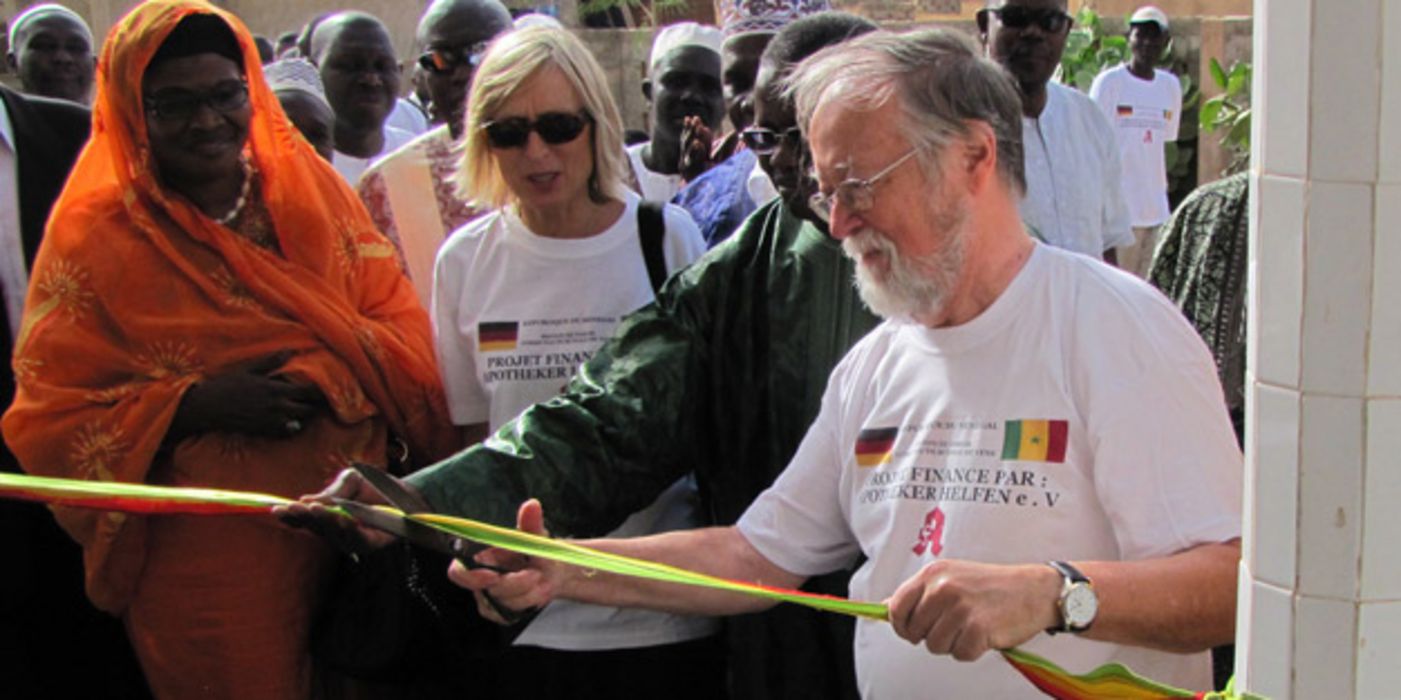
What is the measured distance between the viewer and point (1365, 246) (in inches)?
74.2

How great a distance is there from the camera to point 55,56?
7.29m

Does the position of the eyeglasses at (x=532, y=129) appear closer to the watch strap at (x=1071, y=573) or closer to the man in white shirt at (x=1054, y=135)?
the man in white shirt at (x=1054, y=135)

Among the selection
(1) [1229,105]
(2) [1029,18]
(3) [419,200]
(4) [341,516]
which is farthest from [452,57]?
(1) [1229,105]

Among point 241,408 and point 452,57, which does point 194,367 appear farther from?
point 452,57

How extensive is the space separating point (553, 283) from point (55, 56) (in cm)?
420

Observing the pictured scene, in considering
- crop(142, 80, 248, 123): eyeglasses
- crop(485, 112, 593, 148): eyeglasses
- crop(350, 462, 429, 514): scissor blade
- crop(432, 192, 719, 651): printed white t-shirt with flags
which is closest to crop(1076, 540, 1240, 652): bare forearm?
crop(350, 462, 429, 514): scissor blade

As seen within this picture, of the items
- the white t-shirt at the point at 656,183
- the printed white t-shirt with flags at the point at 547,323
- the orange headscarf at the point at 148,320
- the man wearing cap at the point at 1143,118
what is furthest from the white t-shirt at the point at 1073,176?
the man wearing cap at the point at 1143,118

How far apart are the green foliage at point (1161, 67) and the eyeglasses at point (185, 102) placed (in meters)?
9.80

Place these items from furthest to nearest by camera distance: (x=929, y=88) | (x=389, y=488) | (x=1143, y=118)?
(x=1143, y=118)
(x=389, y=488)
(x=929, y=88)

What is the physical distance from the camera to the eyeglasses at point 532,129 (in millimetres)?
3996

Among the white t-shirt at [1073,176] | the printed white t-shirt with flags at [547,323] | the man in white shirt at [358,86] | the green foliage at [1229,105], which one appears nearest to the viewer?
the printed white t-shirt with flags at [547,323]

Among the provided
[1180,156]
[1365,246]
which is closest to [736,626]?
[1365,246]

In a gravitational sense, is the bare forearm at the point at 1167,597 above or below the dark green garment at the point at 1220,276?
below

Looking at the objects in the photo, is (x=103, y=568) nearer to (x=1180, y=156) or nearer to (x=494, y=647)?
(x=494, y=647)
